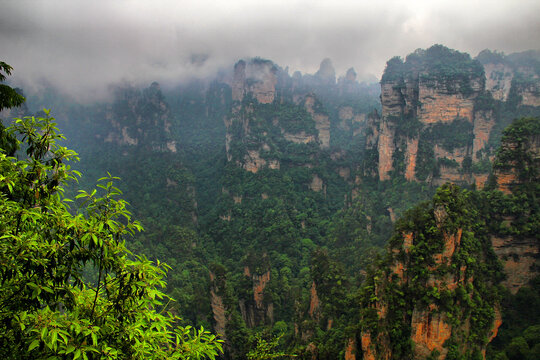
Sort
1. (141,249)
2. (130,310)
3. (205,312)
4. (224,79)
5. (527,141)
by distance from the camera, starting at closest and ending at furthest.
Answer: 1. (130,310)
2. (527,141)
3. (205,312)
4. (141,249)
5. (224,79)

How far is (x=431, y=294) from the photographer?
55.4 feet

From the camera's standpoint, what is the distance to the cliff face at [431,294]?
16719mm

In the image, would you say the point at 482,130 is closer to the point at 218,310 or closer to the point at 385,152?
the point at 385,152

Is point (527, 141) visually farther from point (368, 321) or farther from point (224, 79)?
point (224, 79)

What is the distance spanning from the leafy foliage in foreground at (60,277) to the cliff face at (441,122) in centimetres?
4088

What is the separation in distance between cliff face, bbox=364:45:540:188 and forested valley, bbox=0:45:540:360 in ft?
0.80

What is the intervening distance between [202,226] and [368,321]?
4275 centimetres

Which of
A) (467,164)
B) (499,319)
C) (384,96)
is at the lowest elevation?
(499,319)

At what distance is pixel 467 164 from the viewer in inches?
1559

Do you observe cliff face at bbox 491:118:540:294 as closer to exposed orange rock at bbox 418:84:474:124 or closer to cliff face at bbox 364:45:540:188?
cliff face at bbox 364:45:540:188

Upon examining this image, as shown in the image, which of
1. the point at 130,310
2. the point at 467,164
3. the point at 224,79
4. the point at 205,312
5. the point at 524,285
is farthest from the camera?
the point at 224,79

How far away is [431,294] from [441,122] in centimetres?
3357

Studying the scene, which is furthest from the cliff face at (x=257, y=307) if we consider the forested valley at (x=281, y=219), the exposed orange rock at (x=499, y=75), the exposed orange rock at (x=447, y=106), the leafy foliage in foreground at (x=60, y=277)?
the exposed orange rock at (x=499, y=75)

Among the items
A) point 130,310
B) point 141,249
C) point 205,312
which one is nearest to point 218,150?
point 141,249
